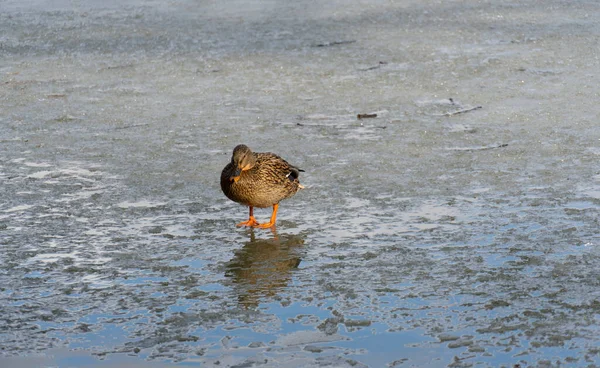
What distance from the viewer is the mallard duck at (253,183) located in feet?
18.6

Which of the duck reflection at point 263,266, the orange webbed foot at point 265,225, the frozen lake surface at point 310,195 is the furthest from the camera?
the orange webbed foot at point 265,225

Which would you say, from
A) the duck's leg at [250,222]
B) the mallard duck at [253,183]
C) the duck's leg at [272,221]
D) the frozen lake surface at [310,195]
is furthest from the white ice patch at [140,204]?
the duck's leg at [272,221]

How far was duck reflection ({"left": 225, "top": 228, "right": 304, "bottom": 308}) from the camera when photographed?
4.58m

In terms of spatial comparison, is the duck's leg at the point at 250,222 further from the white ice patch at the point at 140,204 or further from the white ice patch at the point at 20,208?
the white ice patch at the point at 20,208

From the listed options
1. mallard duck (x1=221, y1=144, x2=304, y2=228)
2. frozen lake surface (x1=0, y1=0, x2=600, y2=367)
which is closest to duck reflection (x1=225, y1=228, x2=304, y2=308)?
frozen lake surface (x1=0, y1=0, x2=600, y2=367)

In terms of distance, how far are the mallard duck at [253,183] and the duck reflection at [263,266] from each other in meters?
0.20

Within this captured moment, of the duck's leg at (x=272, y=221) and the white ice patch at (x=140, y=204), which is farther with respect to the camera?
the white ice patch at (x=140, y=204)

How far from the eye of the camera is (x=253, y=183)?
5660 millimetres

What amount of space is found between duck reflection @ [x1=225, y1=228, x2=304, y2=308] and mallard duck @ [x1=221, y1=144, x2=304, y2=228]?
0.20m

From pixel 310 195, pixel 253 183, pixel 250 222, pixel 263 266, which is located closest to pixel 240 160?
pixel 253 183

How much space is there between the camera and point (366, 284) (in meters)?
4.66

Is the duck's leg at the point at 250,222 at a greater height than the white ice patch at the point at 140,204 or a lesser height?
lesser

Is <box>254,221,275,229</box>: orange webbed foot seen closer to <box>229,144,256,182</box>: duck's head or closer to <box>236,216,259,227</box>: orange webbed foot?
<box>236,216,259,227</box>: orange webbed foot

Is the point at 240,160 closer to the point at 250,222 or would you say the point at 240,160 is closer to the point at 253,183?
the point at 253,183
